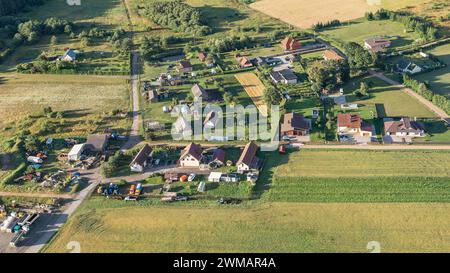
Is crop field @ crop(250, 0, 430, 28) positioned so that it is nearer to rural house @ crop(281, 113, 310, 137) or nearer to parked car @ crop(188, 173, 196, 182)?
rural house @ crop(281, 113, 310, 137)

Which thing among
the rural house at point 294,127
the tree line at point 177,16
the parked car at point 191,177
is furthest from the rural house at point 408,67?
the parked car at point 191,177

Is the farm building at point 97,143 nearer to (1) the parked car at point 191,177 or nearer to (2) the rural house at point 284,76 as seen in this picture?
(1) the parked car at point 191,177

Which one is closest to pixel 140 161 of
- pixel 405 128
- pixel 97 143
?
pixel 97 143

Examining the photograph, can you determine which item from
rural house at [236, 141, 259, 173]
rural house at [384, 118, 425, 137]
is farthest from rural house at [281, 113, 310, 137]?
rural house at [384, 118, 425, 137]

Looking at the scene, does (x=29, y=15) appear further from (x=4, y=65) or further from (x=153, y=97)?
(x=153, y=97)

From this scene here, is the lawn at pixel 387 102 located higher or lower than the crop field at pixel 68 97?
lower

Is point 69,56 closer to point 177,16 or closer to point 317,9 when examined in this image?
point 177,16
